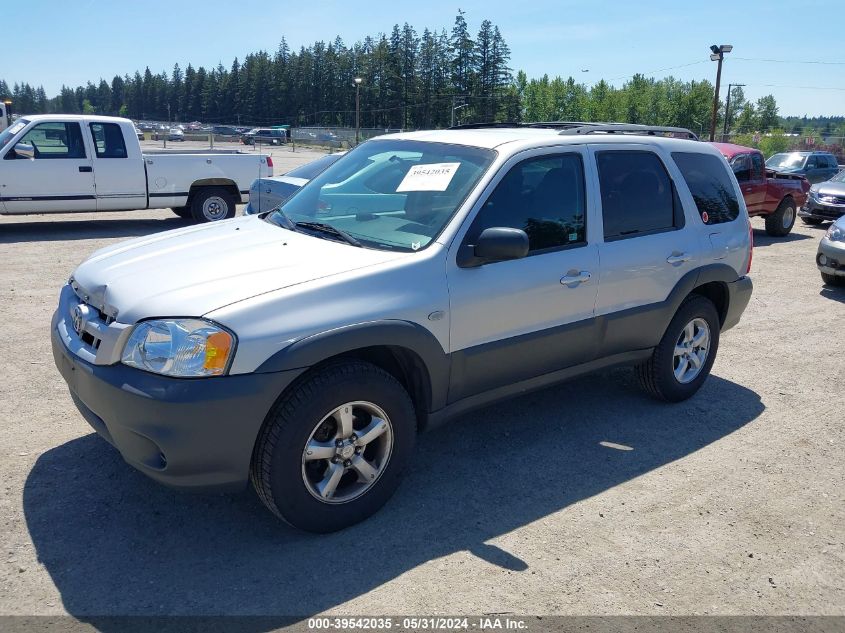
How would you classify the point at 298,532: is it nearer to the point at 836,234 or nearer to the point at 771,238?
the point at 836,234

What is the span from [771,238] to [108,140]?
12.9 m

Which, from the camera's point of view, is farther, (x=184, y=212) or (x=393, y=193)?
(x=184, y=212)

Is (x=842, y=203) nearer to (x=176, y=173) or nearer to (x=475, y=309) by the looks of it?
(x=176, y=173)

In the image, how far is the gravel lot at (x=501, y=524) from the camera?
3092mm

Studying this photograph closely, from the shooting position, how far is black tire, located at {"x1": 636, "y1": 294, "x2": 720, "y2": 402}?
202 inches

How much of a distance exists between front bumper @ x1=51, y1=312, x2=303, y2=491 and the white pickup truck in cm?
1002

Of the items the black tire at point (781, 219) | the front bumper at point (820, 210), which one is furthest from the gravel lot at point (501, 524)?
the front bumper at point (820, 210)

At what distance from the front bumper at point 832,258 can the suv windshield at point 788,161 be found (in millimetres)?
14069

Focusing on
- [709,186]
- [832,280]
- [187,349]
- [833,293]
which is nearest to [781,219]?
[832,280]

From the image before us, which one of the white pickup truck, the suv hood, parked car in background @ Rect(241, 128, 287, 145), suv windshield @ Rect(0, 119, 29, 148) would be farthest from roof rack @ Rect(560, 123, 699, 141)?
parked car in background @ Rect(241, 128, 287, 145)

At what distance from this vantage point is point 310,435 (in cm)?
328

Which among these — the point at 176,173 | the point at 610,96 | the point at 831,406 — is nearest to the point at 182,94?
the point at 610,96

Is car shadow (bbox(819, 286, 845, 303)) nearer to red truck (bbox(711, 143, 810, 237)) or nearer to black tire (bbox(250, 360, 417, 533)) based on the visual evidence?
red truck (bbox(711, 143, 810, 237))

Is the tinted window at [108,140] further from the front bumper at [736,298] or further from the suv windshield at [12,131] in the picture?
the front bumper at [736,298]
